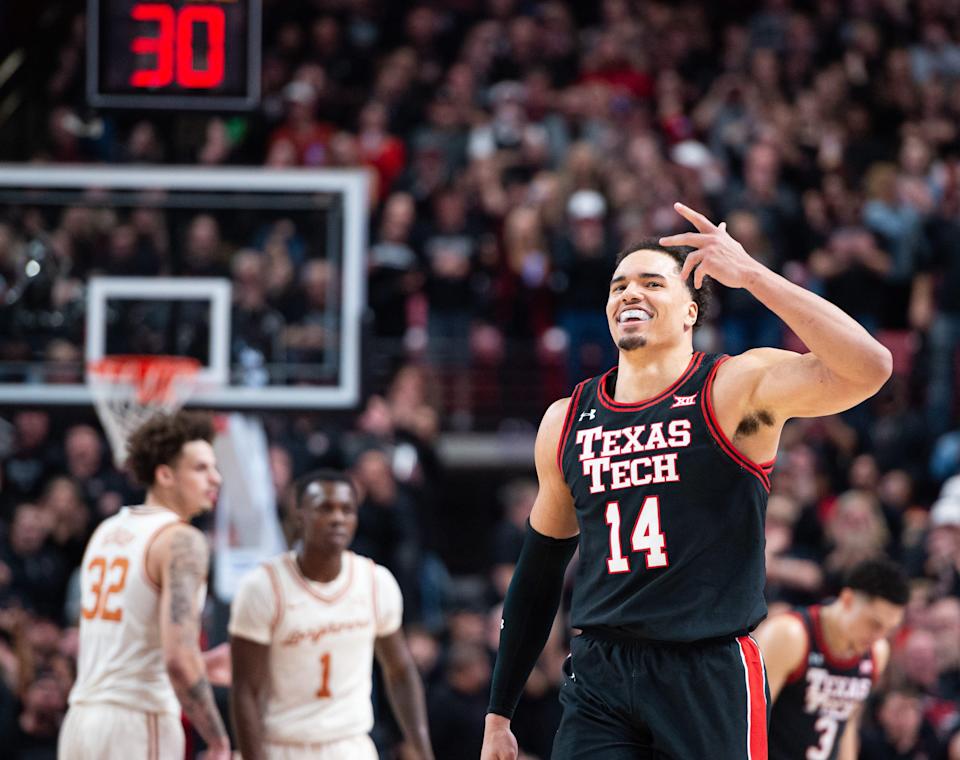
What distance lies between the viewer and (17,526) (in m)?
11.1

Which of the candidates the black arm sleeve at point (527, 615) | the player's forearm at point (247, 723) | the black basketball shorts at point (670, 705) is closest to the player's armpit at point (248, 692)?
the player's forearm at point (247, 723)

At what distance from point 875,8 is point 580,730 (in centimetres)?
1506

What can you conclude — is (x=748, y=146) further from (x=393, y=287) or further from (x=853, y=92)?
(x=393, y=287)

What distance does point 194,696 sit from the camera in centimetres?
625

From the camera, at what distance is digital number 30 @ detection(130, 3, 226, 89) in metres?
8.60

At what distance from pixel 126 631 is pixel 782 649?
298 centimetres

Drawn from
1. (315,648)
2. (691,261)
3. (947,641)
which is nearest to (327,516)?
(315,648)

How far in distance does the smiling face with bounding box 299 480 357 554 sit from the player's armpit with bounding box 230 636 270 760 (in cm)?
51

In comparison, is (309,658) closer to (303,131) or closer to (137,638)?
(137,638)

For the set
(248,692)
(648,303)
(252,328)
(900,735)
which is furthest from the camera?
(252,328)

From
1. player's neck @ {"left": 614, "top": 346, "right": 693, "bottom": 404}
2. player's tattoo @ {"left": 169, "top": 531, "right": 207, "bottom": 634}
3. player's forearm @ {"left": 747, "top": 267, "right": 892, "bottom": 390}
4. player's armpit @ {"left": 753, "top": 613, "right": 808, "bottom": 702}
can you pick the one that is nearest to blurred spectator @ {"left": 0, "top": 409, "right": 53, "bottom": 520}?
player's tattoo @ {"left": 169, "top": 531, "right": 207, "bottom": 634}

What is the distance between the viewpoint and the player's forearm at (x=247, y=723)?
653 cm

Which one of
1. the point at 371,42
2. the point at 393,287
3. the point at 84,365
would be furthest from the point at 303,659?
the point at 371,42

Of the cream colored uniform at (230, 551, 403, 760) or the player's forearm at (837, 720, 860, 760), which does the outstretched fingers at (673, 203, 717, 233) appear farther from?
the player's forearm at (837, 720, 860, 760)
